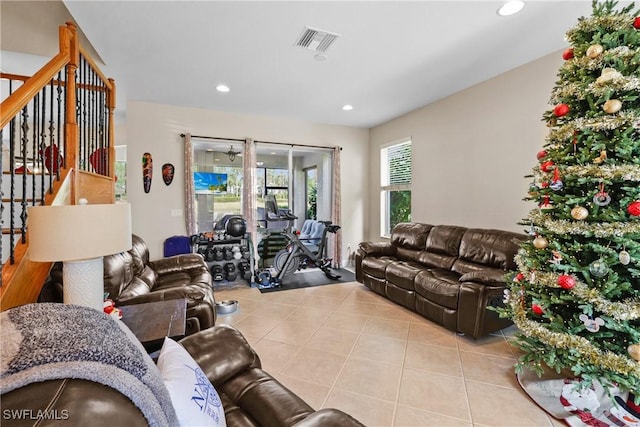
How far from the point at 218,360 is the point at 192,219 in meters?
3.67

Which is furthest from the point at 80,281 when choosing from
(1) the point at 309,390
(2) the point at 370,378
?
(2) the point at 370,378

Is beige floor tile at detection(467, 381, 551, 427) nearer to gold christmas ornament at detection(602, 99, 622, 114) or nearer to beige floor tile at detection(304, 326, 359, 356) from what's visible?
beige floor tile at detection(304, 326, 359, 356)

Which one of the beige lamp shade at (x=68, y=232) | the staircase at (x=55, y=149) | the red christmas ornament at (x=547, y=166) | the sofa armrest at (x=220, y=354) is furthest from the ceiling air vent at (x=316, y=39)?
the sofa armrest at (x=220, y=354)

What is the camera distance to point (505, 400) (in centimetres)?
194

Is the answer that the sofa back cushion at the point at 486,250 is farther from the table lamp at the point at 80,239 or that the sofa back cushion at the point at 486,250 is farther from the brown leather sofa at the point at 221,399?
the table lamp at the point at 80,239

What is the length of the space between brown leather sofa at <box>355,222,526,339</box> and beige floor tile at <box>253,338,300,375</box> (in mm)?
1540

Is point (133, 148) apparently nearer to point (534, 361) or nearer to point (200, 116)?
point (200, 116)

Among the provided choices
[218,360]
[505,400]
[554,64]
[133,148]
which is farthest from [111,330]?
[133,148]

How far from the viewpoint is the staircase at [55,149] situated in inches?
58.1

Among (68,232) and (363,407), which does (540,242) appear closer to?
(363,407)

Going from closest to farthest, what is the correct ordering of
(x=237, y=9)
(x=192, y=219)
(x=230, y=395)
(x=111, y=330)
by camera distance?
1. (x=111, y=330)
2. (x=230, y=395)
3. (x=237, y=9)
4. (x=192, y=219)

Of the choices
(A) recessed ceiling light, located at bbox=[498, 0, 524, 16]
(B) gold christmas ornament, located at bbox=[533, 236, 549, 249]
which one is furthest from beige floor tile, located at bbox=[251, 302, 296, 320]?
(A) recessed ceiling light, located at bbox=[498, 0, 524, 16]

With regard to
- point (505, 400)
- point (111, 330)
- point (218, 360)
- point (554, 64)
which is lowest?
point (505, 400)

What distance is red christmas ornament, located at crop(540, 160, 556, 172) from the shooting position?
1996mm
